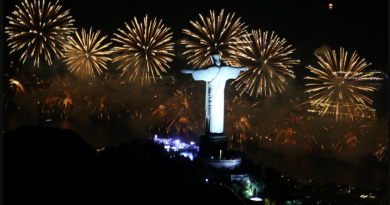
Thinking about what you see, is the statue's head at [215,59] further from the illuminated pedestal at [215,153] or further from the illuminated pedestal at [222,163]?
the illuminated pedestal at [222,163]

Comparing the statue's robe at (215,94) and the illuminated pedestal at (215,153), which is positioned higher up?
the statue's robe at (215,94)

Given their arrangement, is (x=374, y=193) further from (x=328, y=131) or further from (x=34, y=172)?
(x=34, y=172)

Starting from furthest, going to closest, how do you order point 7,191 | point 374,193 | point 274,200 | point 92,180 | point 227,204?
point 374,193 < point 274,200 < point 227,204 < point 92,180 < point 7,191

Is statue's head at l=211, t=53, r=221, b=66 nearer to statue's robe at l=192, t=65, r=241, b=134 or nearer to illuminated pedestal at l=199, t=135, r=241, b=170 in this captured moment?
statue's robe at l=192, t=65, r=241, b=134

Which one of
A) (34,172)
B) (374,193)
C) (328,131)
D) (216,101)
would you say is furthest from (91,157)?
(328,131)

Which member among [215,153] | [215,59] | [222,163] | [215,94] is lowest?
[222,163]

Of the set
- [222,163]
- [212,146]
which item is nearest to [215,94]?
[212,146]

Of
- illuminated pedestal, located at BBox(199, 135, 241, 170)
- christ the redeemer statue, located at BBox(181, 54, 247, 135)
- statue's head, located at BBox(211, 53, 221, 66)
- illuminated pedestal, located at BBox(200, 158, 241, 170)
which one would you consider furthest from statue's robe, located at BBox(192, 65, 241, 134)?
illuminated pedestal, located at BBox(200, 158, 241, 170)

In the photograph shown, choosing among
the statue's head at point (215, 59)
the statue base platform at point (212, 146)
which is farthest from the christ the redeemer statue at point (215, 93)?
the statue base platform at point (212, 146)

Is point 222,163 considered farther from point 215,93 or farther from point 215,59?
point 215,59
